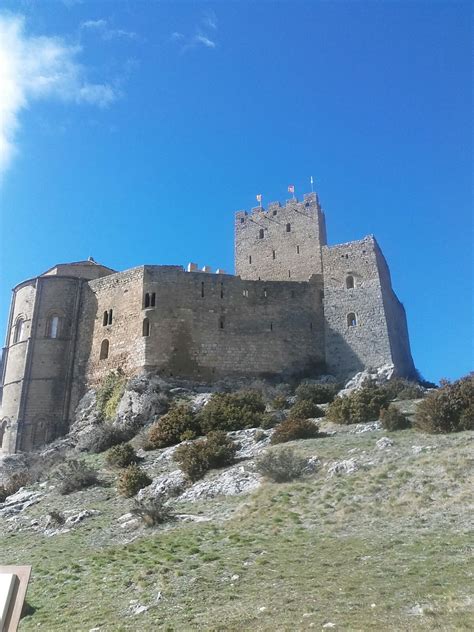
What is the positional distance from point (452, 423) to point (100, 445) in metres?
14.9

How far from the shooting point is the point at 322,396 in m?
26.0

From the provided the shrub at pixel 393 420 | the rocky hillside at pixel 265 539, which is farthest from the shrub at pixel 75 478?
the shrub at pixel 393 420

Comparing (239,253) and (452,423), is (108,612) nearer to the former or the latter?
(452,423)

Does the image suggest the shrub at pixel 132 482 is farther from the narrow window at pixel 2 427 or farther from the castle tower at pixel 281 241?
the castle tower at pixel 281 241

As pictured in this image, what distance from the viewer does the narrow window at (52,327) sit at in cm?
3350

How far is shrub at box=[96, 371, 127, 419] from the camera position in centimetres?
2936

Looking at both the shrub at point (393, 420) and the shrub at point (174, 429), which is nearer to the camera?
the shrub at point (393, 420)

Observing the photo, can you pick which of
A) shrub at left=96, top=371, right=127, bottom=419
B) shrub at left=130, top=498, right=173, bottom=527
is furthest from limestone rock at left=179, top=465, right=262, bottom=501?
shrub at left=96, top=371, right=127, bottom=419

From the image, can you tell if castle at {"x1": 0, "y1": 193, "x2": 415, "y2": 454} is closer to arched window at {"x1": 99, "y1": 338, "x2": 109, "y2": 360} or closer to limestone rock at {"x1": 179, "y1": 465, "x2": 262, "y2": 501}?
arched window at {"x1": 99, "y1": 338, "x2": 109, "y2": 360}

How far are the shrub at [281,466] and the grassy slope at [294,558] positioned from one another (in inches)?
17.1

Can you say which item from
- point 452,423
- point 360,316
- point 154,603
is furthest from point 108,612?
point 360,316

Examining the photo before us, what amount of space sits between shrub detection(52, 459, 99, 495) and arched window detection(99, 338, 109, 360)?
39.0ft

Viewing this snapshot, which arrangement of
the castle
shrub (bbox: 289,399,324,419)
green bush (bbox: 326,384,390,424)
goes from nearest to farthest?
green bush (bbox: 326,384,390,424) < shrub (bbox: 289,399,324,419) < the castle

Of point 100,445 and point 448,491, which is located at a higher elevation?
point 100,445
